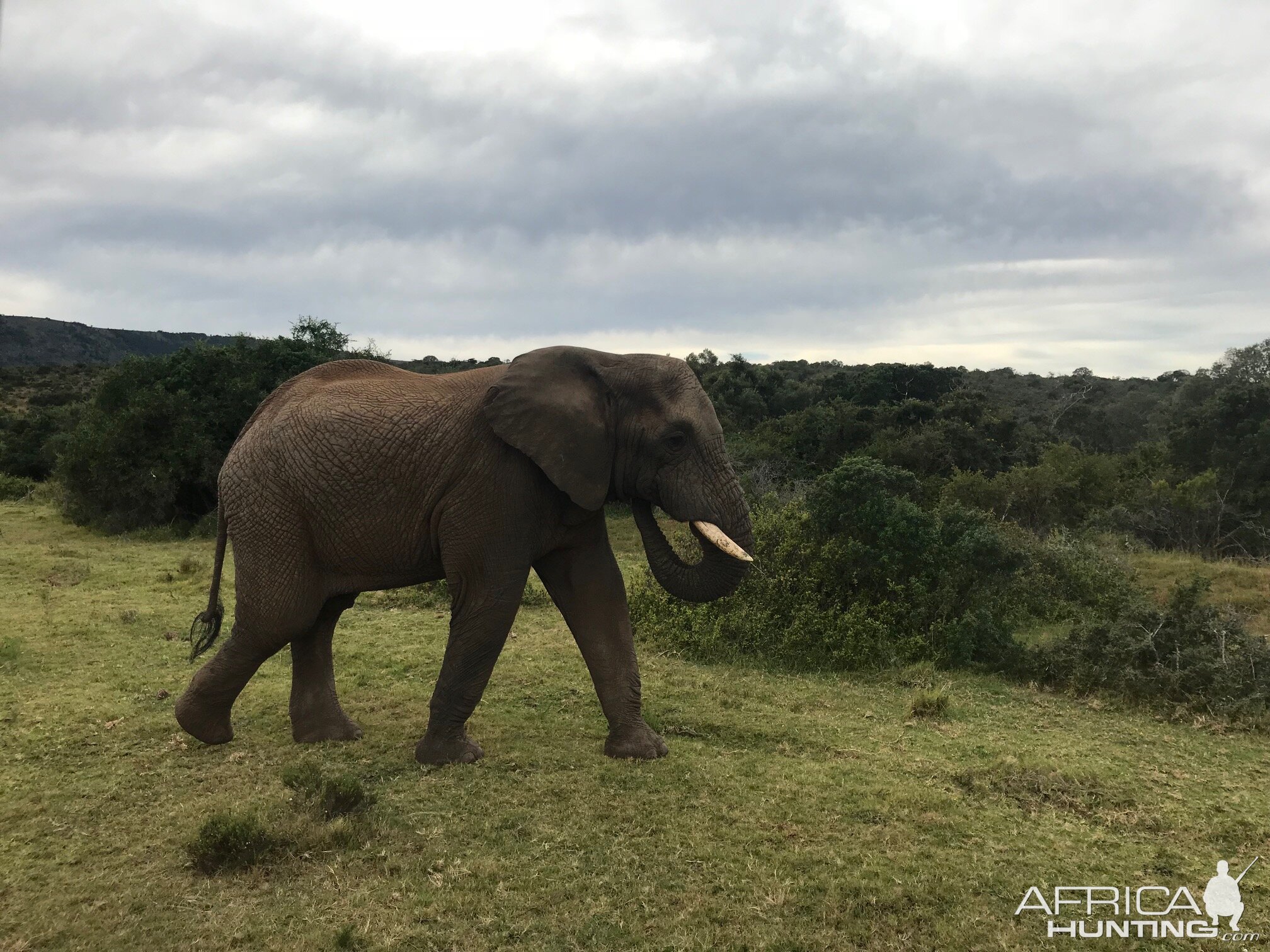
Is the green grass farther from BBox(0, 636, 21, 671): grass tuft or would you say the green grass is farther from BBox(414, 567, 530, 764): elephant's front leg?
BBox(0, 636, 21, 671): grass tuft

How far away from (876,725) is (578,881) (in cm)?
347

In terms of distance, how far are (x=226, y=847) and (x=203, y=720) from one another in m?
1.96

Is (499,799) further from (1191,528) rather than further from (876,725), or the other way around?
(1191,528)

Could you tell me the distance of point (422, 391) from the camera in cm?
621

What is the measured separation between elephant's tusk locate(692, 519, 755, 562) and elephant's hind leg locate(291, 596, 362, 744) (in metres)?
2.68

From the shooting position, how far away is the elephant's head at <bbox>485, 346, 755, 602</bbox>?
5.68 m

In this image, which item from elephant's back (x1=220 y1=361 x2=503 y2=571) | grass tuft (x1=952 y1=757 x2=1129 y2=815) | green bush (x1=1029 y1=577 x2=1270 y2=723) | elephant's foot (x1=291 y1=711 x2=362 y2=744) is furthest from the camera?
green bush (x1=1029 y1=577 x2=1270 y2=723)

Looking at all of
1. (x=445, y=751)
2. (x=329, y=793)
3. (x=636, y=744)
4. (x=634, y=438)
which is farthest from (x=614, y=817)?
(x=634, y=438)

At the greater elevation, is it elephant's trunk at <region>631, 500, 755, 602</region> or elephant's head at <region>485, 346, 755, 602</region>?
elephant's head at <region>485, 346, 755, 602</region>

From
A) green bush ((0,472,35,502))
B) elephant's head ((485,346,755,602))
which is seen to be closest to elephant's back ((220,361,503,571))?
elephant's head ((485,346,755,602))

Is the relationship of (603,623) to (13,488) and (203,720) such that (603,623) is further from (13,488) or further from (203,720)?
(13,488)

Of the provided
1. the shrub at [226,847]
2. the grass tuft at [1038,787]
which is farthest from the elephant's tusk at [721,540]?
the shrub at [226,847]

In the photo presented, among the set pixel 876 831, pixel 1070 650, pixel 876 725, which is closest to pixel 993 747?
pixel 876 725

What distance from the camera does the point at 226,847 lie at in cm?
450
